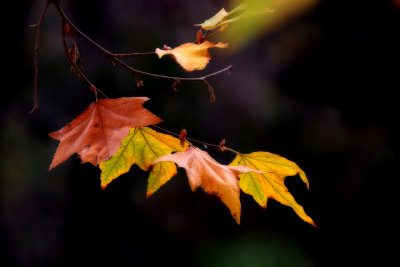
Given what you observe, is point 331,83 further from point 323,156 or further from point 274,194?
point 274,194

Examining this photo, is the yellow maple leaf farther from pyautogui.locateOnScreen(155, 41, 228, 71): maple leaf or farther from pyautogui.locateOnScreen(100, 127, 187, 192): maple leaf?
pyautogui.locateOnScreen(100, 127, 187, 192): maple leaf

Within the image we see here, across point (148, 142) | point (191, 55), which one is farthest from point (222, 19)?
point (148, 142)

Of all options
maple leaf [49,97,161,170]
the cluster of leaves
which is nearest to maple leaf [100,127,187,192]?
the cluster of leaves

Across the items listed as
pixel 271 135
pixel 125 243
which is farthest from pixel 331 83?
pixel 125 243

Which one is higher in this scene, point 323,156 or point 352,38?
point 352,38

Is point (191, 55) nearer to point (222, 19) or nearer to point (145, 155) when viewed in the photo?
point (222, 19)

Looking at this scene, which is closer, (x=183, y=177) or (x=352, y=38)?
(x=183, y=177)

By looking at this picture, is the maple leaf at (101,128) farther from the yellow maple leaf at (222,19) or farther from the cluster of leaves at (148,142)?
the yellow maple leaf at (222,19)

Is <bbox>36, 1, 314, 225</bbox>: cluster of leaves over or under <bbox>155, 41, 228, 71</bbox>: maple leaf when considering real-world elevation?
under
